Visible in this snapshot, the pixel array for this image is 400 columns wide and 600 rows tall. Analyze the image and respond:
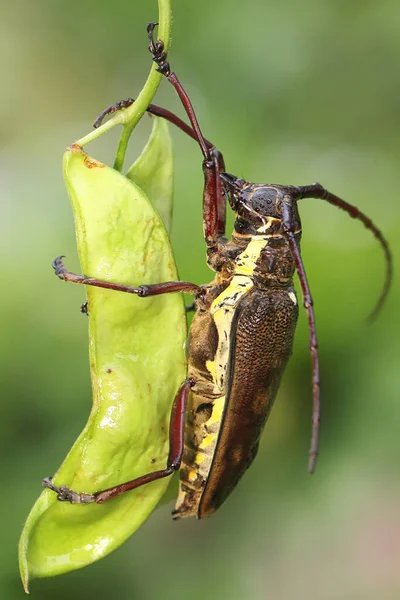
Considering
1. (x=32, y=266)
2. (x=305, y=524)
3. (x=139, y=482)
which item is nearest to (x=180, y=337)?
(x=139, y=482)

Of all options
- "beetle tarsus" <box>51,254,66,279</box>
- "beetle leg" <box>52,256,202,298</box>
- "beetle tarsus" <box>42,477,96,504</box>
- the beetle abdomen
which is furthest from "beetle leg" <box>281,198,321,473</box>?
"beetle tarsus" <box>51,254,66,279</box>

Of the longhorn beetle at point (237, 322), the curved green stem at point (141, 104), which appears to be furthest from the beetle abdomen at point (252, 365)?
the curved green stem at point (141, 104)

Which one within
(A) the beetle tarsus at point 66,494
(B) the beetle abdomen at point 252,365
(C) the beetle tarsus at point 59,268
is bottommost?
(A) the beetle tarsus at point 66,494

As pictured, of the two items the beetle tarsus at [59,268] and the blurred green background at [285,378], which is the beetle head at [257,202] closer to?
the beetle tarsus at [59,268]

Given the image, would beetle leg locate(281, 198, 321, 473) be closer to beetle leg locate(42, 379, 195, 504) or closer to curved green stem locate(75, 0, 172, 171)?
beetle leg locate(42, 379, 195, 504)

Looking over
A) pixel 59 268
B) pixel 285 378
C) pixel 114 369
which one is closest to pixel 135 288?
pixel 114 369

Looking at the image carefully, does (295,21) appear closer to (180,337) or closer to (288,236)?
(288,236)
